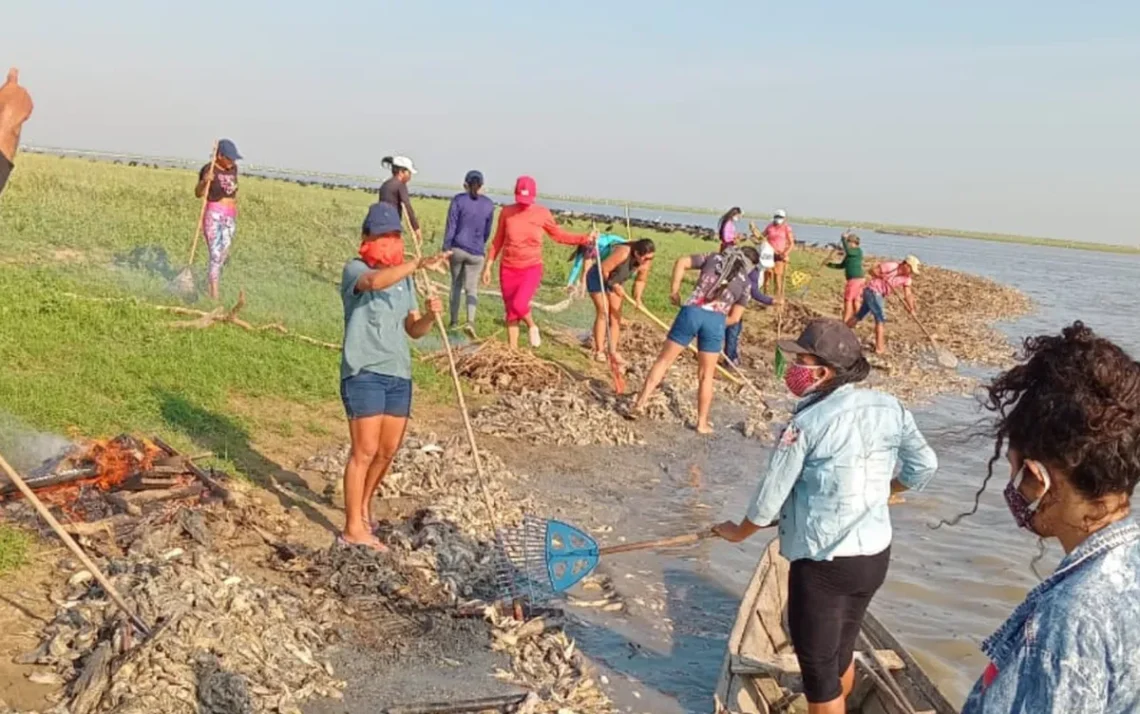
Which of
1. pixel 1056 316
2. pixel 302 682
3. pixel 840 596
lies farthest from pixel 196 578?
pixel 1056 316

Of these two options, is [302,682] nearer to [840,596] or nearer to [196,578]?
[196,578]

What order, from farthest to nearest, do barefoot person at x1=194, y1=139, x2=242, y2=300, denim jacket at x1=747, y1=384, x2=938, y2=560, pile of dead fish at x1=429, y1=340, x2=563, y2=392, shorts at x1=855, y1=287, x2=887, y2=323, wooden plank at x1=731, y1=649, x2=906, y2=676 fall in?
shorts at x1=855, y1=287, x2=887, y2=323 < barefoot person at x1=194, y1=139, x2=242, y2=300 < pile of dead fish at x1=429, y1=340, x2=563, y2=392 < wooden plank at x1=731, y1=649, x2=906, y2=676 < denim jacket at x1=747, y1=384, x2=938, y2=560

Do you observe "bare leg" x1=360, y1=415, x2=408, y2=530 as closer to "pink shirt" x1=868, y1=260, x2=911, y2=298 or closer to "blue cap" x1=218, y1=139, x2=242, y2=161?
"blue cap" x1=218, y1=139, x2=242, y2=161

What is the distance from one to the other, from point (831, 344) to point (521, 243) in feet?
25.6

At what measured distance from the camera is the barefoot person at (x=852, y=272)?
54.7 feet

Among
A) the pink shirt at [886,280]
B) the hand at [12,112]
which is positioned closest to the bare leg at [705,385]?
the pink shirt at [886,280]

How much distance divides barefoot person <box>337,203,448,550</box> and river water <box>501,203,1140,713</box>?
5.60 feet

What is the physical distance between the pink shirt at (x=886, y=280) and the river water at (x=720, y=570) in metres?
5.23

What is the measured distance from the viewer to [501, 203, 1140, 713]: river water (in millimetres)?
5801

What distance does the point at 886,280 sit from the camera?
17438 millimetres

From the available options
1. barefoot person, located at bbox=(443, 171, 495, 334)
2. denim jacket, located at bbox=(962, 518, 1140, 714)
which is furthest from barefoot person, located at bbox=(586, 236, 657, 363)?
denim jacket, located at bbox=(962, 518, 1140, 714)

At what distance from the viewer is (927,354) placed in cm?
1930

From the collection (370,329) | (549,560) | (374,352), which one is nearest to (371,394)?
(374,352)

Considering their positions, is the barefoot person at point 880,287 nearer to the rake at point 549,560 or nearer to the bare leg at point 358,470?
the rake at point 549,560
